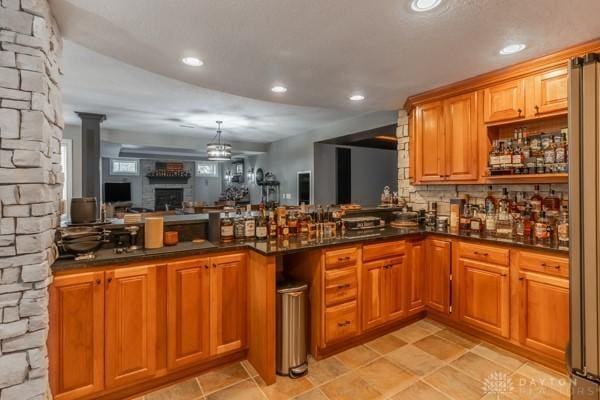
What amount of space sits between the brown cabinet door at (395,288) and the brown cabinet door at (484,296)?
502mm

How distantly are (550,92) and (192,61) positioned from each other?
293cm

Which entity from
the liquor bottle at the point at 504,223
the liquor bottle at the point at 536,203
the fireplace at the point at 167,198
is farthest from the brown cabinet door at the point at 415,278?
the fireplace at the point at 167,198

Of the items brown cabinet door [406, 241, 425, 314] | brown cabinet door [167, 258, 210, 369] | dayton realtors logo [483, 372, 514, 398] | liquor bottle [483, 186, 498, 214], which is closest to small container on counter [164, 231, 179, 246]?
brown cabinet door [167, 258, 210, 369]

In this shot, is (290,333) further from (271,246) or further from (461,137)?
(461,137)

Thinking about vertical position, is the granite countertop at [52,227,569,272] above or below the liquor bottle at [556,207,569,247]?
below

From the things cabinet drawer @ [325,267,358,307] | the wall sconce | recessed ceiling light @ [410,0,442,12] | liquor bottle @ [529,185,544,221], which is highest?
recessed ceiling light @ [410,0,442,12]

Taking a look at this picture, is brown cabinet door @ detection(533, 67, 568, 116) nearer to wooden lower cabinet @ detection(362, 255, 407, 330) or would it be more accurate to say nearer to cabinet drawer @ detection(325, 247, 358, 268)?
wooden lower cabinet @ detection(362, 255, 407, 330)

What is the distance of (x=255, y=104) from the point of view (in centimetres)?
468

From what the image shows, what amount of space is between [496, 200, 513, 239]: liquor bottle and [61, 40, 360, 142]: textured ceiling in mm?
2913

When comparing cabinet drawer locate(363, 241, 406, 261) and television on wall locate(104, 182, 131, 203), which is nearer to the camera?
→ cabinet drawer locate(363, 241, 406, 261)

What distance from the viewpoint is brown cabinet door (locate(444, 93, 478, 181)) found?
3.04 metres

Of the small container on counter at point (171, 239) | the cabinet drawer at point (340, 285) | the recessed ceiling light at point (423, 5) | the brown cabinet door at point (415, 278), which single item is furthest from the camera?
the brown cabinet door at point (415, 278)

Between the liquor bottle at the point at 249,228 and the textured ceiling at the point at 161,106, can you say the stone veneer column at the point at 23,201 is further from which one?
the liquor bottle at the point at 249,228

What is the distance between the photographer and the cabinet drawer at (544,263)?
87.0 inches
